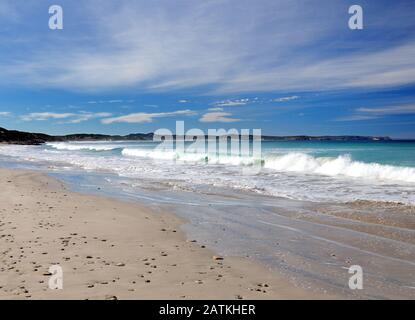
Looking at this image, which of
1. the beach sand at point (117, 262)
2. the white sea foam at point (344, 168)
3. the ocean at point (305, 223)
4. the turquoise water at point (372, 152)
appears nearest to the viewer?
the beach sand at point (117, 262)

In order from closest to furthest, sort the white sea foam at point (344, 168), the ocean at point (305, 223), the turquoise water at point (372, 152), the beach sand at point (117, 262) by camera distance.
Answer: the beach sand at point (117, 262), the ocean at point (305, 223), the white sea foam at point (344, 168), the turquoise water at point (372, 152)

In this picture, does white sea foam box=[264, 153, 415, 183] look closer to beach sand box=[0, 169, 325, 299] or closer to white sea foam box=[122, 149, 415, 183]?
white sea foam box=[122, 149, 415, 183]

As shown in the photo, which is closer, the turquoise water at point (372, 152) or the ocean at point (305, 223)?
the ocean at point (305, 223)

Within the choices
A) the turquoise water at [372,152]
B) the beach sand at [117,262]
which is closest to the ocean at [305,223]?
the beach sand at [117,262]

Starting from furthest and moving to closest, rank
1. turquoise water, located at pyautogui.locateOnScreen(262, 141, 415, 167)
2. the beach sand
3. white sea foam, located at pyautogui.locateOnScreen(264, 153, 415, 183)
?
turquoise water, located at pyautogui.locateOnScreen(262, 141, 415, 167), white sea foam, located at pyautogui.locateOnScreen(264, 153, 415, 183), the beach sand

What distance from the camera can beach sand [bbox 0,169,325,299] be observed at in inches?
186

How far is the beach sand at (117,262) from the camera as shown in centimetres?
473

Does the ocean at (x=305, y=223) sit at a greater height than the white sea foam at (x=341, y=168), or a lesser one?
lesser

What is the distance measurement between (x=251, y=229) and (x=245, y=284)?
11.0 ft

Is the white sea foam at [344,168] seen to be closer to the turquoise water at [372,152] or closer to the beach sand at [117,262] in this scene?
the turquoise water at [372,152]

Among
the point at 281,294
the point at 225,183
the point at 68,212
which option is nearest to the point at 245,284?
the point at 281,294

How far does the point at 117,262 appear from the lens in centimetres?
591

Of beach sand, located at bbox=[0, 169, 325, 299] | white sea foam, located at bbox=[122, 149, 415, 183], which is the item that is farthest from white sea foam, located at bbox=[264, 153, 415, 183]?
beach sand, located at bbox=[0, 169, 325, 299]
